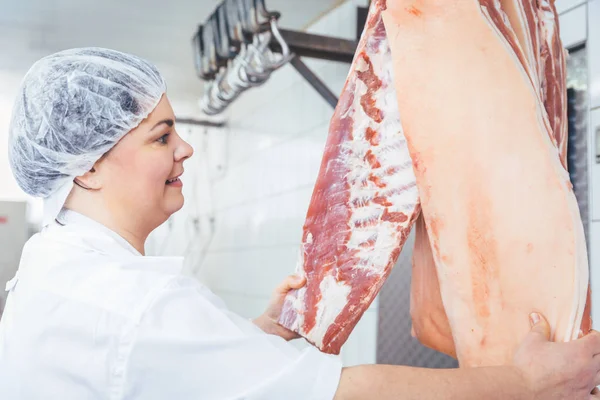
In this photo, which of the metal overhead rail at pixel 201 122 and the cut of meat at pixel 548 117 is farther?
the metal overhead rail at pixel 201 122

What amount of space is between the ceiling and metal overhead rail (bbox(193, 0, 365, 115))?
1.65 feet

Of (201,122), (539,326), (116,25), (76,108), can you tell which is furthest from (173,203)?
(201,122)

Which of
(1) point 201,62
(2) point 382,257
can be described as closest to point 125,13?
(1) point 201,62

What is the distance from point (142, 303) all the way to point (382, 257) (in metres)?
0.37

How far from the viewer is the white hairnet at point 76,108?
3.48ft

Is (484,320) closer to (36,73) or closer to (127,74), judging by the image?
(127,74)

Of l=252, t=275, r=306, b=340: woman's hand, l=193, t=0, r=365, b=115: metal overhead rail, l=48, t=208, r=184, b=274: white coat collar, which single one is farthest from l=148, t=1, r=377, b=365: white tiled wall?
l=48, t=208, r=184, b=274: white coat collar

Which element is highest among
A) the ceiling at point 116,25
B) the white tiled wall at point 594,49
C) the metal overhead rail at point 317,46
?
the ceiling at point 116,25

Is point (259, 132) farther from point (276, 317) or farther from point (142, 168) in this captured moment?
point (142, 168)

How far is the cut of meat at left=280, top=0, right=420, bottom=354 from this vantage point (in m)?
1.04

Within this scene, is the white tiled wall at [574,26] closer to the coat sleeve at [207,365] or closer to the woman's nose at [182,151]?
the woman's nose at [182,151]

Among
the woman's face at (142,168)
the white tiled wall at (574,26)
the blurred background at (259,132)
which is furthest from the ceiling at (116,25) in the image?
the woman's face at (142,168)

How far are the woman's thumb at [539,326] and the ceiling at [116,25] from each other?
100 inches

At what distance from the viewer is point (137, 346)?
33.6 inches
